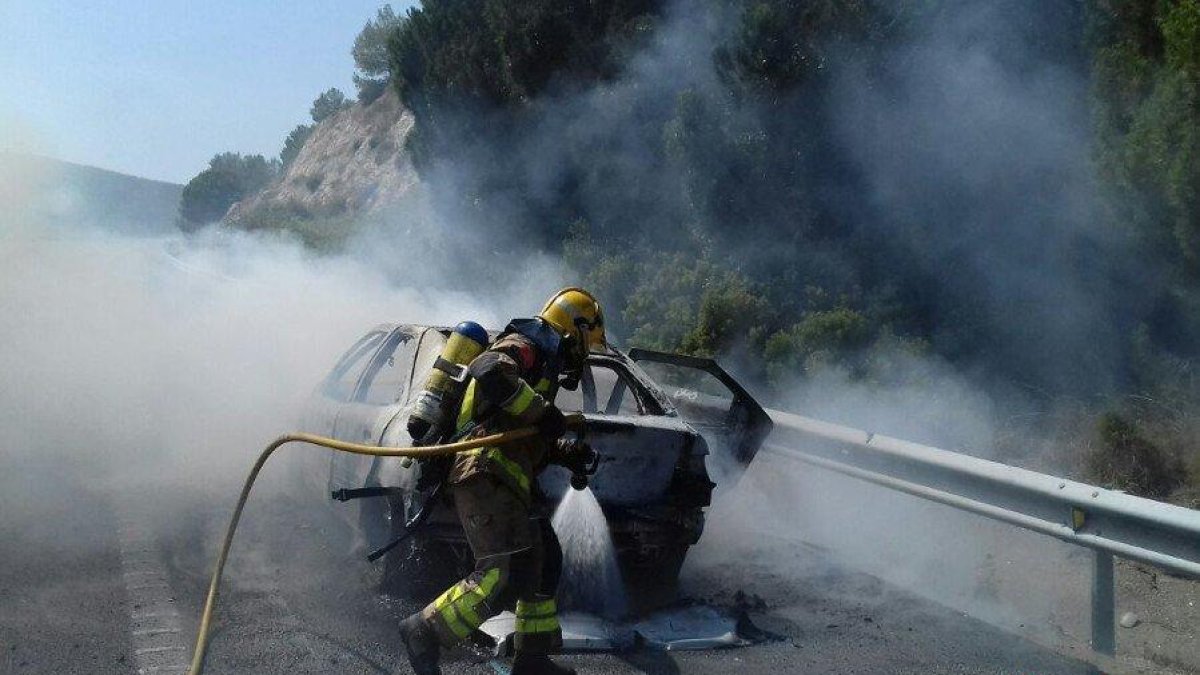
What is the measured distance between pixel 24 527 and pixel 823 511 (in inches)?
208

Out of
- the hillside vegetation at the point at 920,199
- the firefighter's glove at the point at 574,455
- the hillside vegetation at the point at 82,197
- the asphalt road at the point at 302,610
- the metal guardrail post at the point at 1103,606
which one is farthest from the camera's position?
the hillside vegetation at the point at 82,197

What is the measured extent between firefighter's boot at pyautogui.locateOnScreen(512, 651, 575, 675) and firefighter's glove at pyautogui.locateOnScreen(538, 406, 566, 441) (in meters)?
0.91

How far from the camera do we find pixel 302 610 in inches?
235

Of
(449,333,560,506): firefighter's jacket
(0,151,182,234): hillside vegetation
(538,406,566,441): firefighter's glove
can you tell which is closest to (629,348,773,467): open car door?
(449,333,560,506): firefighter's jacket

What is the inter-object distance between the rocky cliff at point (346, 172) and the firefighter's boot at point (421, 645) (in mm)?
32959

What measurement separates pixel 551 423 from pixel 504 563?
0.60 meters

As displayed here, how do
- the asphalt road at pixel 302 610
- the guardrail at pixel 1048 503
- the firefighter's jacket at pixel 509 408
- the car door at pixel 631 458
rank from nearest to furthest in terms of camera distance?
the firefighter's jacket at pixel 509 408 → the asphalt road at pixel 302 610 → the guardrail at pixel 1048 503 → the car door at pixel 631 458

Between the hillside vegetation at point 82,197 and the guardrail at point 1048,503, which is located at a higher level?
the hillside vegetation at point 82,197

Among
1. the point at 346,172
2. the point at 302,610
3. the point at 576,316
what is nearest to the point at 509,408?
the point at 576,316

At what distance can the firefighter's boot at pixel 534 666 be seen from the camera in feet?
16.0

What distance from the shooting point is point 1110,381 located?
10297mm

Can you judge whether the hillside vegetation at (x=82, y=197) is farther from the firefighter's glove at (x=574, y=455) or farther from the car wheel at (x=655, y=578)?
the firefighter's glove at (x=574, y=455)

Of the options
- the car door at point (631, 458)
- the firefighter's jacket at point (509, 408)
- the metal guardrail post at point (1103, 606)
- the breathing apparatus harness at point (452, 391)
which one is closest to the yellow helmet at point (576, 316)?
the breathing apparatus harness at point (452, 391)

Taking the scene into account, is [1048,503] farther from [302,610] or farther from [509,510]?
[302,610]
